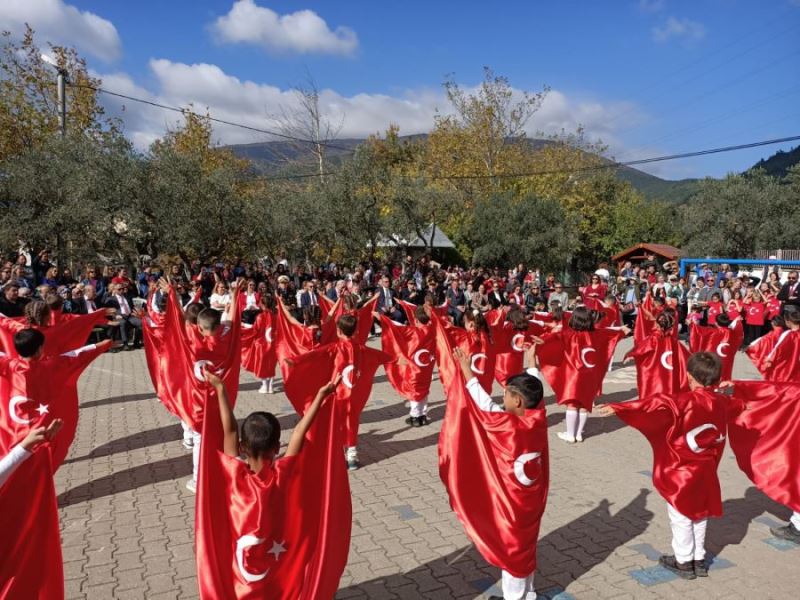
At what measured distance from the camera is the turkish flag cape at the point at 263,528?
12.5ft

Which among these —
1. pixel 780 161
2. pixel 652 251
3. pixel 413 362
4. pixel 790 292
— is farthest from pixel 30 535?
pixel 780 161

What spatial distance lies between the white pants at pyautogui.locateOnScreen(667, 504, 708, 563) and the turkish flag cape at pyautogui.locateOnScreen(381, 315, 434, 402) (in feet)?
16.7

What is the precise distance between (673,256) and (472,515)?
4842 centimetres

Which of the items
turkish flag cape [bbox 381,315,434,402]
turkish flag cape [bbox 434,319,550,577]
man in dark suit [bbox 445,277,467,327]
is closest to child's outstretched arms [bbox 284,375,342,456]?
turkish flag cape [bbox 434,319,550,577]

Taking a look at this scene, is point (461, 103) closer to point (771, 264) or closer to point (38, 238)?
point (771, 264)

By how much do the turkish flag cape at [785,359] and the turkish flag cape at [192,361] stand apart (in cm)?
662

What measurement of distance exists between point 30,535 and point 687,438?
15.6 ft

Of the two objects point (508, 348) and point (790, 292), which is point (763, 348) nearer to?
point (508, 348)

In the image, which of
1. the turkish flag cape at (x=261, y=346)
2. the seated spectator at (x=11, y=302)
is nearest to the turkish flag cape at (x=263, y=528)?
the turkish flag cape at (x=261, y=346)

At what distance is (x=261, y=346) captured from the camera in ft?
39.0

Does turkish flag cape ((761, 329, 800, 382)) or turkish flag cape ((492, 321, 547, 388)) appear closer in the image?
turkish flag cape ((761, 329, 800, 382))

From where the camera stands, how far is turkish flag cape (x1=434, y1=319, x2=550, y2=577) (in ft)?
15.6

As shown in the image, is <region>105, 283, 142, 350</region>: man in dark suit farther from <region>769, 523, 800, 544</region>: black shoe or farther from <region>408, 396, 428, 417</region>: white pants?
<region>769, 523, 800, 544</region>: black shoe

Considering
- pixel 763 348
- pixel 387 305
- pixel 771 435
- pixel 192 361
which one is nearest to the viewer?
pixel 771 435
